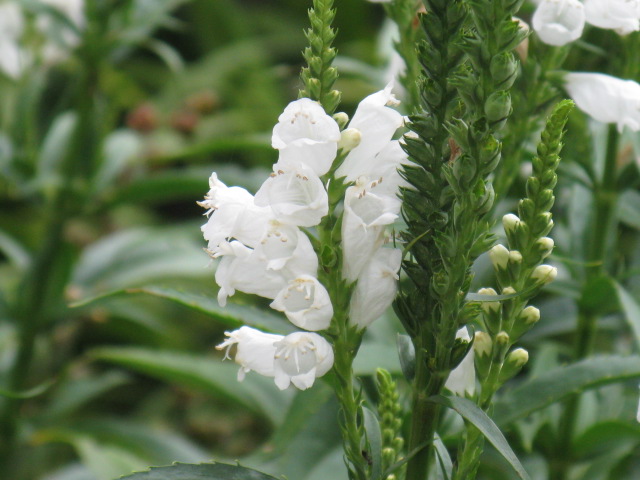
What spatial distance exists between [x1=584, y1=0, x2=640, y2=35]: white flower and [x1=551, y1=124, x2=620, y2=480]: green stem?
→ 0.23 metres

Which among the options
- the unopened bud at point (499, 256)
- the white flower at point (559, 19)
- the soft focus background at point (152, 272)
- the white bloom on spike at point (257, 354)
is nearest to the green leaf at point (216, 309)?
the soft focus background at point (152, 272)

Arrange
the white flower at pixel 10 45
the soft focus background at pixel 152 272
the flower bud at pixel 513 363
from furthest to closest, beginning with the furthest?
the white flower at pixel 10 45
the soft focus background at pixel 152 272
the flower bud at pixel 513 363

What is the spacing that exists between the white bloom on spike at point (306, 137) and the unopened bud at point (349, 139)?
0.02 metres

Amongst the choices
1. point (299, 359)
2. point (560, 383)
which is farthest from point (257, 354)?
point (560, 383)

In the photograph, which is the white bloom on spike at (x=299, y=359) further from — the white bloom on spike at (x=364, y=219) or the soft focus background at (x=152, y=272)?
the soft focus background at (x=152, y=272)

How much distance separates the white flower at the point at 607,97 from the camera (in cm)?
82

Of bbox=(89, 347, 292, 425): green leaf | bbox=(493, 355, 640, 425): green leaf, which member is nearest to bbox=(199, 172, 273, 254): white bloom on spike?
bbox=(493, 355, 640, 425): green leaf

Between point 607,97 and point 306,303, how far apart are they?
446 mm

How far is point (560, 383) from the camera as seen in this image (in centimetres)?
82

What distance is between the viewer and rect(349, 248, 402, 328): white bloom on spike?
55 cm

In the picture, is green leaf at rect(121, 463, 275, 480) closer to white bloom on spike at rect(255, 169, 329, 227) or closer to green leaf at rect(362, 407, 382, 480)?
green leaf at rect(362, 407, 382, 480)

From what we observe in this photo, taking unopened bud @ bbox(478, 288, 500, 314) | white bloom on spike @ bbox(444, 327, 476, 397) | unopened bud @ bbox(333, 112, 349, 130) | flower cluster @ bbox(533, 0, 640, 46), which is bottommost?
white bloom on spike @ bbox(444, 327, 476, 397)

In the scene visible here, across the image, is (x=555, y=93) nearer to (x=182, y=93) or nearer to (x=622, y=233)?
(x=622, y=233)

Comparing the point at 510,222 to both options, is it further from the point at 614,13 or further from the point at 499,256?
the point at 614,13
